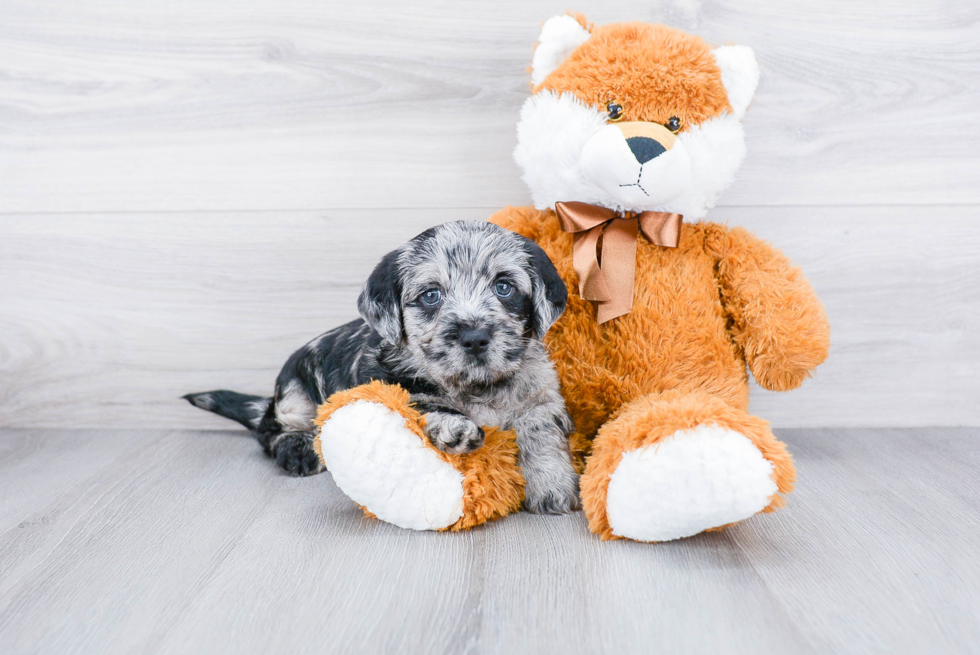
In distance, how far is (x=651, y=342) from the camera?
1626 millimetres

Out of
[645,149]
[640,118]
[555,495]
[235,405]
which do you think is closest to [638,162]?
[645,149]

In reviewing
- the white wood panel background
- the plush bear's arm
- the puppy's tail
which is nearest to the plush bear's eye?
the plush bear's arm

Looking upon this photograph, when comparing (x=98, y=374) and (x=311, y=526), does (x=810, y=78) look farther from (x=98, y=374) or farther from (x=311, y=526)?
(x=98, y=374)

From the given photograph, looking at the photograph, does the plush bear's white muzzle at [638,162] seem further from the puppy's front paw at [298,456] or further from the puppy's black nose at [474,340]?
the puppy's front paw at [298,456]

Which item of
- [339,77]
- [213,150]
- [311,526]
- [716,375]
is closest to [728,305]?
[716,375]

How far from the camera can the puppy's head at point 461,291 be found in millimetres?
1456

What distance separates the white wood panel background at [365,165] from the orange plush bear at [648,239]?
415 mm

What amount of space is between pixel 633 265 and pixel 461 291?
437 millimetres

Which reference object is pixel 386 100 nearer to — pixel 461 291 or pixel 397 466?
pixel 461 291

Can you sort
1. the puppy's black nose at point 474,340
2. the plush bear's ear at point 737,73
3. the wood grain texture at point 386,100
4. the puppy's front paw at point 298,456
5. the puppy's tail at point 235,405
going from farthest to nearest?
the puppy's tail at point 235,405, the wood grain texture at point 386,100, the puppy's front paw at point 298,456, the plush bear's ear at point 737,73, the puppy's black nose at point 474,340

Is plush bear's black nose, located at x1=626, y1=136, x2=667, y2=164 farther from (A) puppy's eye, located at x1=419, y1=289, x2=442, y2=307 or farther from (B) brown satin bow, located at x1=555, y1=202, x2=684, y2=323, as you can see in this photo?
(A) puppy's eye, located at x1=419, y1=289, x2=442, y2=307

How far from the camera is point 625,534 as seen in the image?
1.34 metres

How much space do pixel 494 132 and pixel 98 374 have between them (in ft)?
4.94

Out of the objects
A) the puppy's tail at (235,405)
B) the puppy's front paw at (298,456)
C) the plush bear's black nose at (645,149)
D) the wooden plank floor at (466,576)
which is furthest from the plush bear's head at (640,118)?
the puppy's tail at (235,405)
